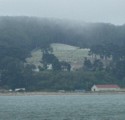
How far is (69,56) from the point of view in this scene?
14975cm

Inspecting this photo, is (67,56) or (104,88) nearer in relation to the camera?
(104,88)

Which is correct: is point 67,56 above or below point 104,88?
above

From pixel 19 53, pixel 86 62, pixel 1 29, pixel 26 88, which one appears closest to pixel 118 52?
pixel 86 62

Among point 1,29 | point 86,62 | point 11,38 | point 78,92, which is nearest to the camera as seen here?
point 78,92

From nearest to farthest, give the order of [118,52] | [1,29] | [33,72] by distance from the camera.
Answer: [33,72] → [118,52] → [1,29]

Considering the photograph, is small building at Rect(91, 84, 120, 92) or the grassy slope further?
the grassy slope

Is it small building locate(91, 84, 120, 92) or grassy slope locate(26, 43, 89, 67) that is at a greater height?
grassy slope locate(26, 43, 89, 67)

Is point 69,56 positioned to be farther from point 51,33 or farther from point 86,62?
point 51,33

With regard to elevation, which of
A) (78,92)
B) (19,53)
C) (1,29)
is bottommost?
(78,92)

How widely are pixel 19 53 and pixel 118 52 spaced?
70.6 ft

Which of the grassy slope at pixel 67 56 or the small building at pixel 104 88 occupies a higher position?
the grassy slope at pixel 67 56

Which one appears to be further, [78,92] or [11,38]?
[11,38]

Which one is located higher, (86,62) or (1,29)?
(1,29)

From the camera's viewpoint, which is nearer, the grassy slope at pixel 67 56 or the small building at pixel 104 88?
the small building at pixel 104 88
